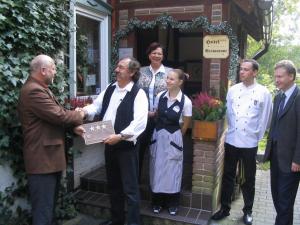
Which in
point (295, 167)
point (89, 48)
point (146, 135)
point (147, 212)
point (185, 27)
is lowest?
point (147, 212)

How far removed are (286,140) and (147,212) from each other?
1.69 m

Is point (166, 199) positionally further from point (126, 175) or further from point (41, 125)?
point (41, 125)

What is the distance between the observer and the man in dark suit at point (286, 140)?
10.8 feet

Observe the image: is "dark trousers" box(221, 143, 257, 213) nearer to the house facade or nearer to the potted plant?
the house facade

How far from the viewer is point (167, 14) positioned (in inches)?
200

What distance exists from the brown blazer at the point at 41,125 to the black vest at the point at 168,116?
105cm

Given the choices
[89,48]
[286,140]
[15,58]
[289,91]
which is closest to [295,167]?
[286,140]

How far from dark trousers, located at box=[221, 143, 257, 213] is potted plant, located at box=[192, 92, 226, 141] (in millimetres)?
319

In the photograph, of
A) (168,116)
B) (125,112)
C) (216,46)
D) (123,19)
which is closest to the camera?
(125,112)

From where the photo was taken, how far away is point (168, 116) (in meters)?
3.80

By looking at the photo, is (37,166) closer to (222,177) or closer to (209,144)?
(209,144)

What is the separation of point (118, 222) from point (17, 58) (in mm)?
1950

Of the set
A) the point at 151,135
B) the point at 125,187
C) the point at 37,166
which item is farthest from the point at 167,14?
the point at 37,166

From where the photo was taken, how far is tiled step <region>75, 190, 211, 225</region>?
152 inches
